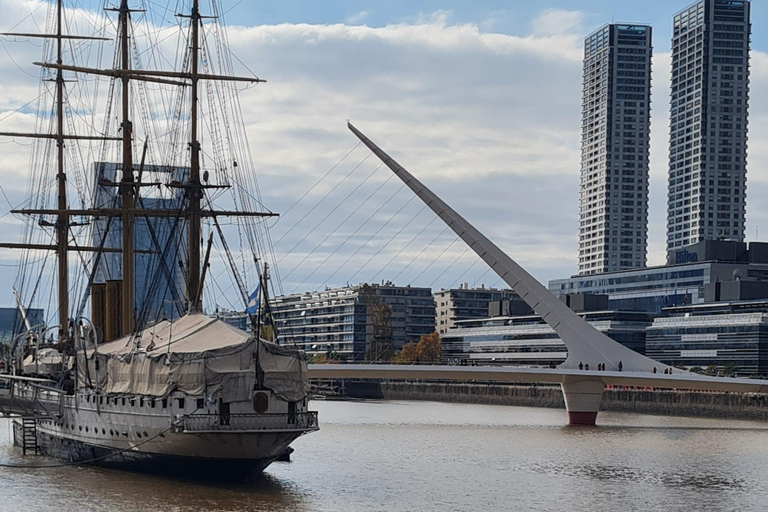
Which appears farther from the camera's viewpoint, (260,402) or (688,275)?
(688,275)

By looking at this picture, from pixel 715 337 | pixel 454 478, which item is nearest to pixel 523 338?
pixel 715 337

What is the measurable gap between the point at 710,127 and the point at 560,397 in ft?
311

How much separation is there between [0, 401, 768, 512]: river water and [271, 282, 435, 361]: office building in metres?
92.2

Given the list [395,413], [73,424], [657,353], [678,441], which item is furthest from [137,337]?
[657,353]

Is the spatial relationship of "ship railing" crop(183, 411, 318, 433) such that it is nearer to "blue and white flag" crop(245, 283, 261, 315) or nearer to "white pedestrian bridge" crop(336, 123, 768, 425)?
"blue and white flag" crop(245, 283, 261, 315)

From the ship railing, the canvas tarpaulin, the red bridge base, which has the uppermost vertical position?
the canvas tarpaulin

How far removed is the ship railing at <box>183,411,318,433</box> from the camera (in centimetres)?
2811

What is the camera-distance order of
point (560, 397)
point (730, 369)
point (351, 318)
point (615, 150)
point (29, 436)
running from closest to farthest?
1. point (29, 436)
2. point (560, 397)
3. point (730, 369)
4. point (351, 318)
5. point (615, 150)

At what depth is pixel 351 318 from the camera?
5645 inches

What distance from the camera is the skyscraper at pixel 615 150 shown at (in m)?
182

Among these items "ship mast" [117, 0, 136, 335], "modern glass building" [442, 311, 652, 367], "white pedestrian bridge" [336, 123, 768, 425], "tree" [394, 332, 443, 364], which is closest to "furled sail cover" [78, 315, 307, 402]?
"ship mast" [117, 0, 136, 335]

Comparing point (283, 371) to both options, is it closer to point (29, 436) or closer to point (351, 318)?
point (29, 436)

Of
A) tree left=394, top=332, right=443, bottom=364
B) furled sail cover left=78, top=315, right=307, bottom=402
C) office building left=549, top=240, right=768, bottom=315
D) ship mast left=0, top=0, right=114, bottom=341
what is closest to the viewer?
furled sail cover left=78, top=315, right=307, bottom=402

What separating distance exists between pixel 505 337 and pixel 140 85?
234 ft
